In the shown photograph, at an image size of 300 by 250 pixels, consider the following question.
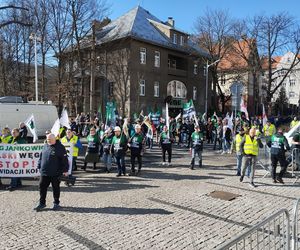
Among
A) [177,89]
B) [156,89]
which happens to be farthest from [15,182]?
[177,89]

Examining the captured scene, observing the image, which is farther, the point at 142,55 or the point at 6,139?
the point at 142,55

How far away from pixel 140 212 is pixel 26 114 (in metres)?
11.2

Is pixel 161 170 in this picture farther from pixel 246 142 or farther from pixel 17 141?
pixel 17 141

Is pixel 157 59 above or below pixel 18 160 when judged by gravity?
above

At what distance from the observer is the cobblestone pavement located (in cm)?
596

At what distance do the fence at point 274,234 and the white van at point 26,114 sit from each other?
555 inches

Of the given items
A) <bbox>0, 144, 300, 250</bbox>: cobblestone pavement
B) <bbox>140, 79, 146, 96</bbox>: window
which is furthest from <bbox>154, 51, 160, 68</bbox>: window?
<bbox>0, 144, 300, 250</bbox>: cobblestone pavement

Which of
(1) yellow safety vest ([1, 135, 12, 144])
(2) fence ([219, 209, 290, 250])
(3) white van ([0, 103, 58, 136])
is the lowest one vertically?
(2) fence ([219, 209, 290, 250])

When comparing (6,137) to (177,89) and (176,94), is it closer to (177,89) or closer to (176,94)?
(176,94)

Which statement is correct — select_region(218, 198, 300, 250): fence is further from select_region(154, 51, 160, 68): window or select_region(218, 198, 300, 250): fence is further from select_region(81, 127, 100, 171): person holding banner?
select_region(154, 51, 160, 68): window

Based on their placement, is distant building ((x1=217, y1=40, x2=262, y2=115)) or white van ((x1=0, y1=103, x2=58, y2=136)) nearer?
white van ((x1=0, y1=103, x2=58, y2=136))

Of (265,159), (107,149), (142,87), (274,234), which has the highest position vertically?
(142,87)

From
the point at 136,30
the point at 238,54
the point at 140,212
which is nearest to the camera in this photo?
the point at 140,212

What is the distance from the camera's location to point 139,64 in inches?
1516
